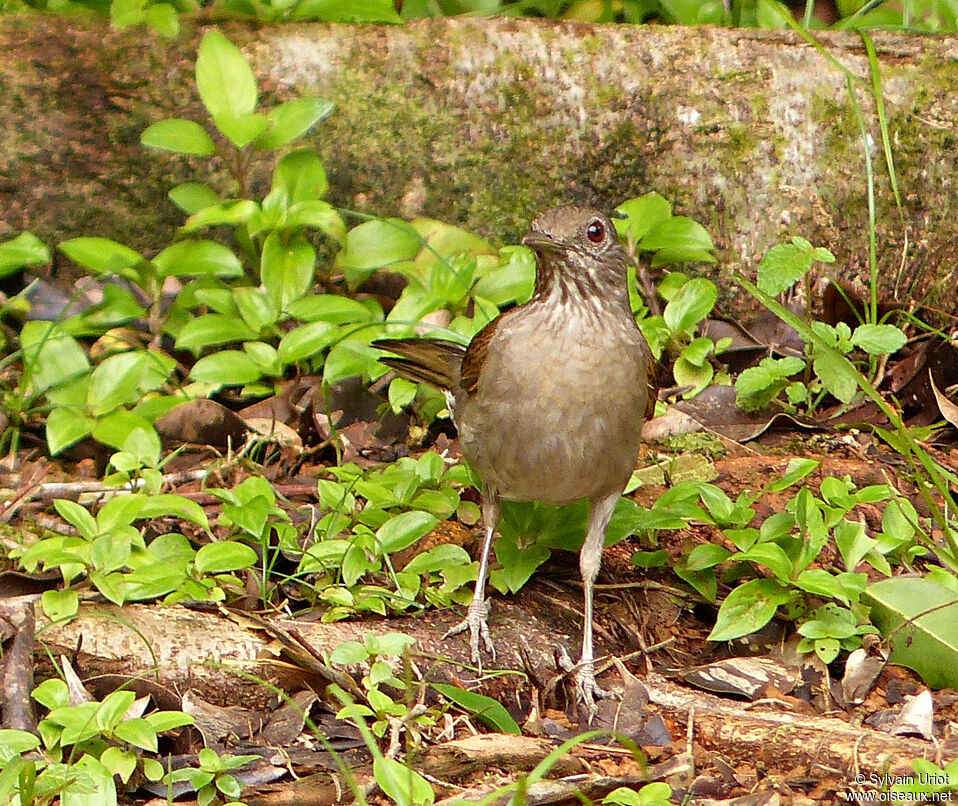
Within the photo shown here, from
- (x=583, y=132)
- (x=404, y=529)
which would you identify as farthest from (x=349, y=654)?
(x=583, y=132)

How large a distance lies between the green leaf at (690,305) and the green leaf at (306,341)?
172 centimetres

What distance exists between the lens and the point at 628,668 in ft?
14.8

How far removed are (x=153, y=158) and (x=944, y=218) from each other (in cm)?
430

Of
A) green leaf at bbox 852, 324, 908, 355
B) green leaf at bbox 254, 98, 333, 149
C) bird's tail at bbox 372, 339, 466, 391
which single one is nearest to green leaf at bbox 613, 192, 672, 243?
green leaf at bbox 852, 324, 908, 355

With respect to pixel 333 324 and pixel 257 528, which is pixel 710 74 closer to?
pixel 333 324

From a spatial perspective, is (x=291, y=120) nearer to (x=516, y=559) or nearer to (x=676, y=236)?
(x=676, y=236)

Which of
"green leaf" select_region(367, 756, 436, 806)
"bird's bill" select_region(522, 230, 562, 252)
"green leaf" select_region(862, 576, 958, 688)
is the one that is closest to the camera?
"green leaf" select_region(367, 756, 436, 806)

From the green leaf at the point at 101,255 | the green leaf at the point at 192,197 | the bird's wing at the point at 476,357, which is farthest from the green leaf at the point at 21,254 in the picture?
the bird's wing at the point at 476,357

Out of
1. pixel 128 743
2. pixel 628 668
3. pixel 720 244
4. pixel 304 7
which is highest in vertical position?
pixel 304 7

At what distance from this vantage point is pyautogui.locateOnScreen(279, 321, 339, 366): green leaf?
228 inches

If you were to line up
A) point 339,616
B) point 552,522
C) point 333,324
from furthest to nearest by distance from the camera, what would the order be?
point 333,324
point 552,522
point 339,616

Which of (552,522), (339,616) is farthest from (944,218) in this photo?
(339,616)

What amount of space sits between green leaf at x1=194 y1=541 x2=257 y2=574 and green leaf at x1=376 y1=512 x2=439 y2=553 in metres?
0.52

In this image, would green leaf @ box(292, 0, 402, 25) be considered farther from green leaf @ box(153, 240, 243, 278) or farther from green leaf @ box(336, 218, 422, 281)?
green leaf @ box(153, 240, 243, 278)
